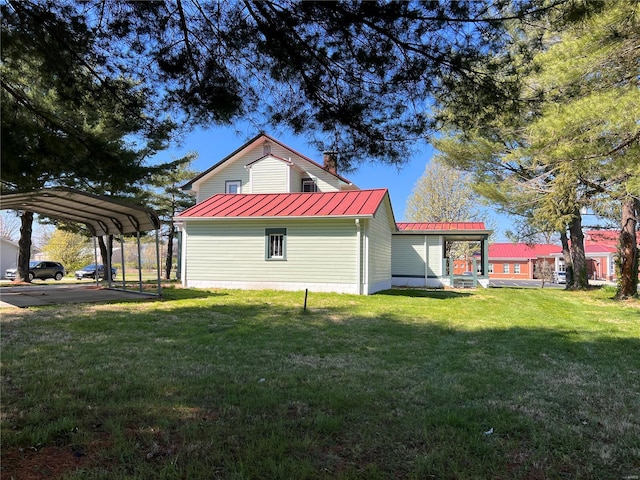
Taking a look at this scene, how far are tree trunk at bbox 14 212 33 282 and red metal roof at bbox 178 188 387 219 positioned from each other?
8.81 meters

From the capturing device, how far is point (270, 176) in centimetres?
1884

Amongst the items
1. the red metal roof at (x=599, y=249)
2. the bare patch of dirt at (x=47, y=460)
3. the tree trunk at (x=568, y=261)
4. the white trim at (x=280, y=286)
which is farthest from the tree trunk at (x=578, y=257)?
the red metal roof at (x=599, y=249)

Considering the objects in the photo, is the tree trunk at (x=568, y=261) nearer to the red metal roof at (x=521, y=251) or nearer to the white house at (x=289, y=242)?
the white house at (x=289, y=242)

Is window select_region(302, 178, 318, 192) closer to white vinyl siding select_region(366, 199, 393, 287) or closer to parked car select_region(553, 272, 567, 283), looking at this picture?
white vinyl siding select_region(366, 199, 393, 287)

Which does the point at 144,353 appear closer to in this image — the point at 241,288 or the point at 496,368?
the point at 496,368

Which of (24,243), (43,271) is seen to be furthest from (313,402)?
(43,271)

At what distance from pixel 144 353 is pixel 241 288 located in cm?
896

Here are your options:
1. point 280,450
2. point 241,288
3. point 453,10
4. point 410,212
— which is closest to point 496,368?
point 280,450

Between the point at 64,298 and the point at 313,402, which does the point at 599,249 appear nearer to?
the point at 64,298

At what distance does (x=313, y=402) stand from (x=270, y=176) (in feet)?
53.2

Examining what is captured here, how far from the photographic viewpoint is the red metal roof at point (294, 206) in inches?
525

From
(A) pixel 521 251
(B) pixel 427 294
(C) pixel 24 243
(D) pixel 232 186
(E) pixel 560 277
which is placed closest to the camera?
(B) pixel 427 294

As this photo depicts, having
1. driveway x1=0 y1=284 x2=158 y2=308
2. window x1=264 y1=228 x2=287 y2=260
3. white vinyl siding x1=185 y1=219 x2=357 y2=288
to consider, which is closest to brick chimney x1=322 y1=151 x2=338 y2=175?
driveway x1=0 y1=284 x2=158 y2=308

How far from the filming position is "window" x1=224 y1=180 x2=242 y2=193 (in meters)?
20.0
